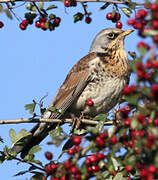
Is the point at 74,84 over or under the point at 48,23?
under

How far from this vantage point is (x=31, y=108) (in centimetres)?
365

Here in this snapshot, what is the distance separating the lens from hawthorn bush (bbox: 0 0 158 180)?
1.86 m

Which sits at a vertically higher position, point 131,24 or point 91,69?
point 131,24

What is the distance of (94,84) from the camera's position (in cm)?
465

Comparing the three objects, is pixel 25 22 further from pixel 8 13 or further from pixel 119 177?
pixel 119 177

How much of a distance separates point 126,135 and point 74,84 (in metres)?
2.49

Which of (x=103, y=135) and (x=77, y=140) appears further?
(x=77, y=140)

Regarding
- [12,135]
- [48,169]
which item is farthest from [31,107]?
[48,169]

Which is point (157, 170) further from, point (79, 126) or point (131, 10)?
point (79, 126)

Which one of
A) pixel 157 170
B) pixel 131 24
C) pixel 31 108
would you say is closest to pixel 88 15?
pixel 31 108

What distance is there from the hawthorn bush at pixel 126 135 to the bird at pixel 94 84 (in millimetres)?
928

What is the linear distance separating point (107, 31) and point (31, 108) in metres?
1.95

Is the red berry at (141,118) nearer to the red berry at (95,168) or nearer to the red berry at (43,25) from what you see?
the red berry at (95,168)

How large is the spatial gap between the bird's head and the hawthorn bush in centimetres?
135
